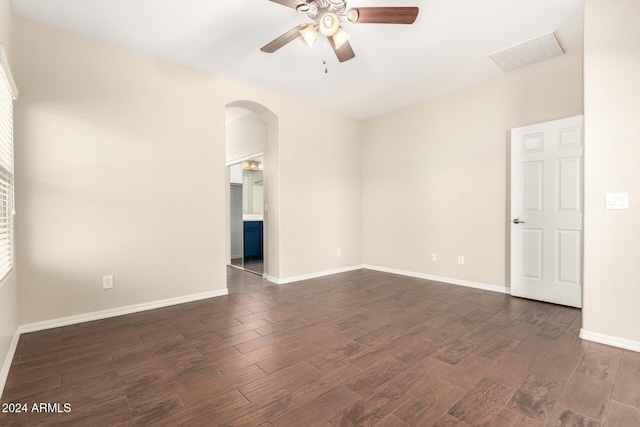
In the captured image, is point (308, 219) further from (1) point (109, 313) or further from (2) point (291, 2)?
Answer: (2) point (291, 2)

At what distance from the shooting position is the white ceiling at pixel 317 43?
2467 mm

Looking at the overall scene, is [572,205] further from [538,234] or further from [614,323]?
[614,323]

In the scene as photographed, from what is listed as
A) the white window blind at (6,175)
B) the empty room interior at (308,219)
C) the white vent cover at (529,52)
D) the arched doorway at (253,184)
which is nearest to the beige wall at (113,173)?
the empty room interior at (308,219)

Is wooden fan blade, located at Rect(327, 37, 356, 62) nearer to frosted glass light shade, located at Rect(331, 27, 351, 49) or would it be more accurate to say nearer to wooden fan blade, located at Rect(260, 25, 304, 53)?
frosted glass light shade, located at Rect(331, 27, 351, 49)

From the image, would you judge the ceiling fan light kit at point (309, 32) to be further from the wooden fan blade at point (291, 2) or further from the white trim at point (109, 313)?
the white trim at point (109, 313)

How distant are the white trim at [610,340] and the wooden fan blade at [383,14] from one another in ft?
9.07

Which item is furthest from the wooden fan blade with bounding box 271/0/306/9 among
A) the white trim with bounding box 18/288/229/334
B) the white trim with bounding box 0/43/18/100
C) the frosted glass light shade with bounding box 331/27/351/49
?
the white trim with bounding box 18/288/229/334

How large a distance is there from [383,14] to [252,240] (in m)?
5.04

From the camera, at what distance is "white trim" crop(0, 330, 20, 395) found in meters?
1.76

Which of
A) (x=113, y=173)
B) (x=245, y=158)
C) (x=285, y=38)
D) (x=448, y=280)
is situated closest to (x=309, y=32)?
(x=285, y=38)

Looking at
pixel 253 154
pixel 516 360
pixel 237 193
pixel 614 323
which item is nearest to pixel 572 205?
pixel 614 323

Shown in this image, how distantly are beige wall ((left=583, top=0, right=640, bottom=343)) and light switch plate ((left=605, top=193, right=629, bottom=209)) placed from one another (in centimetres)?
3

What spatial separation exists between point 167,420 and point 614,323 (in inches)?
123

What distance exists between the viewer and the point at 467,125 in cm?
412
